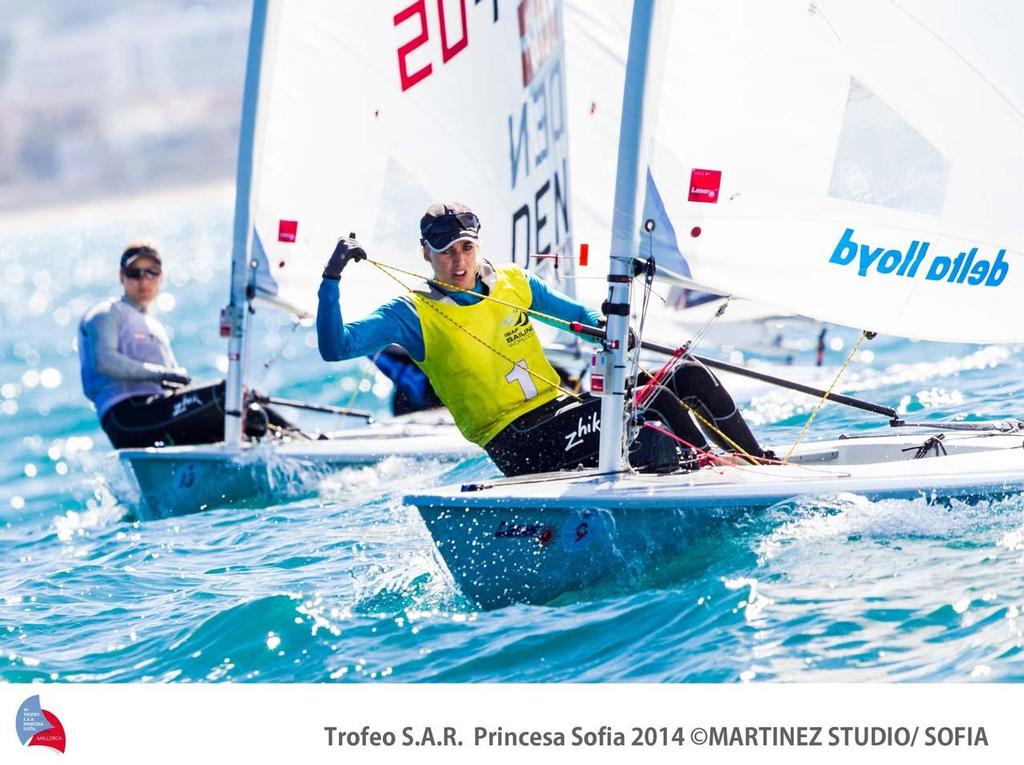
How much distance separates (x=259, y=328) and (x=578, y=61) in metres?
13.3

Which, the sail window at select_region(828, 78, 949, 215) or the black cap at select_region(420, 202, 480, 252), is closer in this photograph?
the black cap at select_region(420, 202, 480, 252)

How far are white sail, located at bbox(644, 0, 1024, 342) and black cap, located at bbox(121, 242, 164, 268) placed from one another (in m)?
3.30

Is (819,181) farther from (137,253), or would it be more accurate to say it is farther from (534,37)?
(137,253)

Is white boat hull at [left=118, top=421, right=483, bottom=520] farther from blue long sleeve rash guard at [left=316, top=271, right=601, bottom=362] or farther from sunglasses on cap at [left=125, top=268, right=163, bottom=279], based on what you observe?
blue long sleeve rash guard at [left=316, top=271, right=601, bottom=362]

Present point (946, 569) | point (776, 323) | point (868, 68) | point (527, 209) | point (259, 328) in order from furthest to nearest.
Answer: point (259, 328), point (776, 323), point (527, 209), point (868, 68), point (946, 569)

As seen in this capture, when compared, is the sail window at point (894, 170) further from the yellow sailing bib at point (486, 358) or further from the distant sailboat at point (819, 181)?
the yellow sailing bib at point (486, 358)

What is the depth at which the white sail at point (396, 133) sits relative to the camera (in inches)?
271

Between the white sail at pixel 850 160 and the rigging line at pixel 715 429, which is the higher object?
the white sail at pixel 850 160
